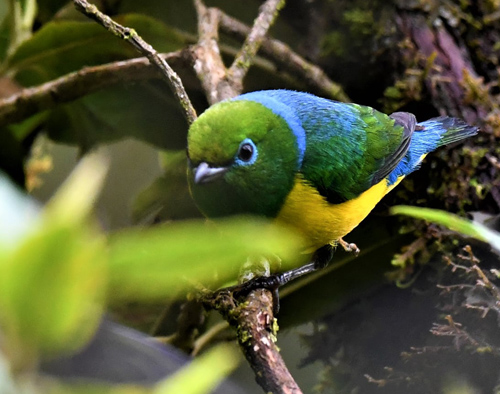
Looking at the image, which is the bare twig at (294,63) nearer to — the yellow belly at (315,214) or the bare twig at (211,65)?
the bare twig at (211,65)

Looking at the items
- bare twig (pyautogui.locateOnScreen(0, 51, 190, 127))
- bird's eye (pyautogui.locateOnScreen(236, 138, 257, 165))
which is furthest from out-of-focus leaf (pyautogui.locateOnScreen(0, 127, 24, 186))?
bird's eye (pyautogui.locateOnScreen(236, 138, 257, 165))

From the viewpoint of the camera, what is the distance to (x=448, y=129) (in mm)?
1657

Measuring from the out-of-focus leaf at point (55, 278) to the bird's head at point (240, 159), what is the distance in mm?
782

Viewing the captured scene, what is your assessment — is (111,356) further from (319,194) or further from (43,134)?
(43,134)

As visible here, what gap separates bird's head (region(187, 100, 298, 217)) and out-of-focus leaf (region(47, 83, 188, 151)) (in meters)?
0.71

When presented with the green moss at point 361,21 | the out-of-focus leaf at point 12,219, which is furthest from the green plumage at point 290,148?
the out-of-focus leaf at point 12,219

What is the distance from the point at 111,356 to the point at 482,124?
1.51 m

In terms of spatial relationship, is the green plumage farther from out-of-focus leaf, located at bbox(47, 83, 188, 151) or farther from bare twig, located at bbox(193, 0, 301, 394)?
out-of-focus leaf, located at bbox(47, 83, 188, 151)

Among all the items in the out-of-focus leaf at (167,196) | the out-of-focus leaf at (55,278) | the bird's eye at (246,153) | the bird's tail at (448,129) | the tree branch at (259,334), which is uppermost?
the out-of-focus leaf at (55,278)

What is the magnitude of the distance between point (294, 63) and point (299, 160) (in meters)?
0.73

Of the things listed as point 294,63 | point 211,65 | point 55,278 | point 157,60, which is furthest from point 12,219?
point 294,63

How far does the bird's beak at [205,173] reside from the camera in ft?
3.62

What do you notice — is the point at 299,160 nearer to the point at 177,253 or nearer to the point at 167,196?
the point at 167,196

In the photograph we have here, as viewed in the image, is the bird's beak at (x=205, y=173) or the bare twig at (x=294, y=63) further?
the bare twig at (x=294, y=63)
